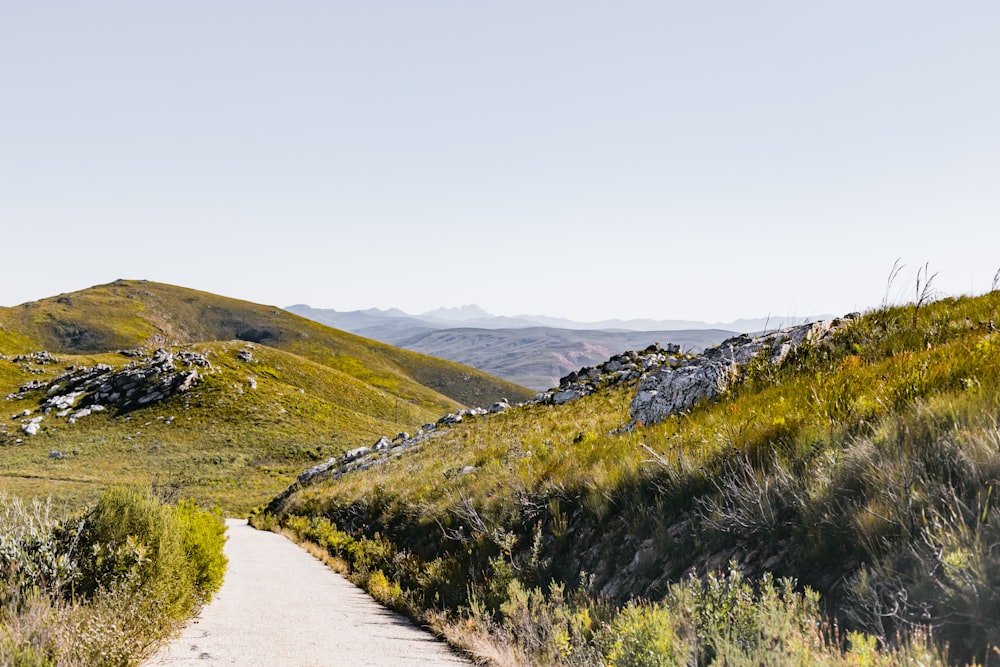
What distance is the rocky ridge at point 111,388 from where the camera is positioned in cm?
7762

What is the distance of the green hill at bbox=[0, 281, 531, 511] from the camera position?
5538 centimetres

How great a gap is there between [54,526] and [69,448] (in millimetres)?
73334

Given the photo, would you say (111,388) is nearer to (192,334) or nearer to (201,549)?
(201,549)

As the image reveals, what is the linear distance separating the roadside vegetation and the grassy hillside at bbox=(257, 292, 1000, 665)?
4.11 meters

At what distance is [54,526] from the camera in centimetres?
799

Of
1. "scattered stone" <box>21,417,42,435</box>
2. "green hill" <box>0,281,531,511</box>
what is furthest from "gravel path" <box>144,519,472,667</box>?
"scattered stone" <box>21,417,42,435</box>

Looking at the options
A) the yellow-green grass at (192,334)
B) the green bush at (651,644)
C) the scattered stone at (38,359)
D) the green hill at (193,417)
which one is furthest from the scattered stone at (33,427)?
the green bush at (651,644)

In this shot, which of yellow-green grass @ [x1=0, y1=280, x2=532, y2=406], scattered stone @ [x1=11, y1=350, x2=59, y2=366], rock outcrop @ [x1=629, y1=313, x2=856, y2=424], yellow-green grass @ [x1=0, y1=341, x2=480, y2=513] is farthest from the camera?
yellow-green grass @ [x1=0, y1=280, x2=532, y2=406]

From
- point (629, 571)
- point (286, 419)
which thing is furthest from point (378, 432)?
point (629, 571)

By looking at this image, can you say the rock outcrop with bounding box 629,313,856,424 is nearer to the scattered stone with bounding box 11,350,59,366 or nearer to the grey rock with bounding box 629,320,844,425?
the grey rock with bounding box 629,320,844,425

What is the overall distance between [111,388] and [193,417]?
61.4ft

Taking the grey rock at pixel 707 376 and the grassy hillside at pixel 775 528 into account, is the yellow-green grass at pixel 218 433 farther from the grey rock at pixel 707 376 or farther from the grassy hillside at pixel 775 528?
the grassy hillside at pixel 775 528

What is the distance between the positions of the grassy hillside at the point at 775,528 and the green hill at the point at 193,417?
653 cm

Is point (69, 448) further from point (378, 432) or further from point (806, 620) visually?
point (806, 620)
